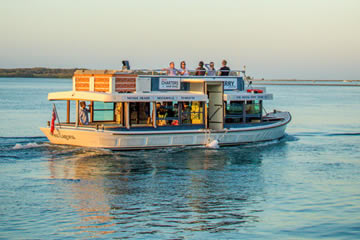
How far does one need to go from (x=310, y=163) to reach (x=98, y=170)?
8.86 meters

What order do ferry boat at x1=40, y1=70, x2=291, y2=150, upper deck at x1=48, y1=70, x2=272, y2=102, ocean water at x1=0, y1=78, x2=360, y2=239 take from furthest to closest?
upper deck at x1=48, y1=70, x2=272, y2=102, ferry boat at x1=40, y1=70, x2=291, y2=150, ocean water at x1=0, y1=78, x2=360, y2=239

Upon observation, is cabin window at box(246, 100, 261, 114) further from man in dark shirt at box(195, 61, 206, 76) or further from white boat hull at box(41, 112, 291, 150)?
man in dark shirt at box(195, 61, 206, 76)

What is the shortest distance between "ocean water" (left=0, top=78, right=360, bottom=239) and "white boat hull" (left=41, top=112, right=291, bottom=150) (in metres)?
0.34

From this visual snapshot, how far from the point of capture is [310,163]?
25.7 meters

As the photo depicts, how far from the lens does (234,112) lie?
29.0m

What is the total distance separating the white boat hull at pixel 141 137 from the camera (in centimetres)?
2545

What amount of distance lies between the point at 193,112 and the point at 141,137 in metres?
3.01

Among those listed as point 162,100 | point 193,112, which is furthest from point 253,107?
point 162,100

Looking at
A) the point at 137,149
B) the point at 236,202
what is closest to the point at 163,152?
the point at 137,149

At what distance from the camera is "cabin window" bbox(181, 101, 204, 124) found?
90.5 ft

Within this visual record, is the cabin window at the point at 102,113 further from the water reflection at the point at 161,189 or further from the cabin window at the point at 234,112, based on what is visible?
the cabin window at the point at 234,112

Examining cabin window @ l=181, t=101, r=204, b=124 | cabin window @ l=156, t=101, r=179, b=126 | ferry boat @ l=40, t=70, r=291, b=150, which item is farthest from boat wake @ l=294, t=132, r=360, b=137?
cabin window @ l=156, t=101, r=179, b=126

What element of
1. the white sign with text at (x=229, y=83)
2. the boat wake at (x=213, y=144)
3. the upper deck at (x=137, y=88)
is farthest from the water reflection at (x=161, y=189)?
the white sign with text at (x=229, y=83)

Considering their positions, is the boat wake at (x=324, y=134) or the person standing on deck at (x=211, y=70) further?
the boat wake at (x=324, y=134)
